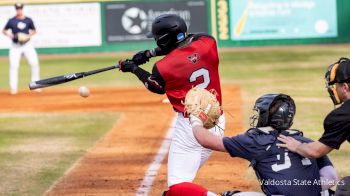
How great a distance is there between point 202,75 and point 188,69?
0.17 metres

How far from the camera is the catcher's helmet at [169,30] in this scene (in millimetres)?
8102

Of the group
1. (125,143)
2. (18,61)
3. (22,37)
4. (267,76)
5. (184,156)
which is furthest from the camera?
(267,76)

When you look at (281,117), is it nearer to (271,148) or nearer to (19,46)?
(271,148)

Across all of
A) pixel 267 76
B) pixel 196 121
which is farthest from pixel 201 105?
pixel 267 76

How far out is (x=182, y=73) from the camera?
808cm

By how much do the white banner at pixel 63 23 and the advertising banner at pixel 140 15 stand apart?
50cm

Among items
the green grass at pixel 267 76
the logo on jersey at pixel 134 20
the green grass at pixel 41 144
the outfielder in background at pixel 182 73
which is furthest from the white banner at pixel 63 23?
the outfielder in background at pixel 182 73

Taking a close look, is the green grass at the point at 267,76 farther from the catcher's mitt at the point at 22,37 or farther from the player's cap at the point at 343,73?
the player's cap at the point at 343,73

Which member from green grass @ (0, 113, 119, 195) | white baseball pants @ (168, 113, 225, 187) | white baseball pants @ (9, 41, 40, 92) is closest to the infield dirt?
green grass @ (0, 113, 119, 195)

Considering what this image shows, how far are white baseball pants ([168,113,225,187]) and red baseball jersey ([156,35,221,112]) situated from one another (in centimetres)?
28

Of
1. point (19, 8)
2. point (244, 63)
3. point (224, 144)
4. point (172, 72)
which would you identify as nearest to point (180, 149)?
point (172, 72)

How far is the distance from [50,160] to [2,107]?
23.4 feet

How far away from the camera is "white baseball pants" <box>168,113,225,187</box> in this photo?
25.5ft

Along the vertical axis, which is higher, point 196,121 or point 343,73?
point 343,73
